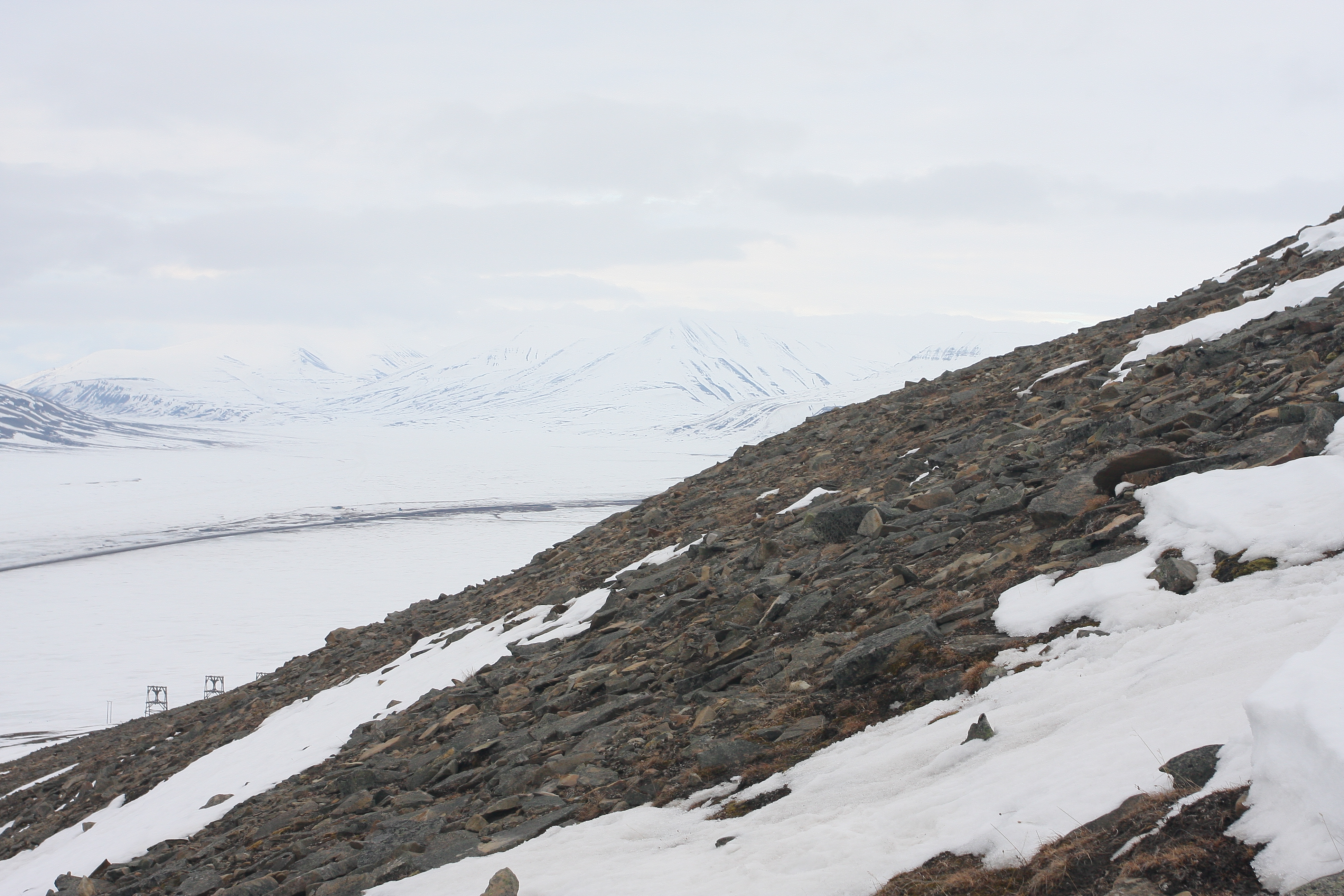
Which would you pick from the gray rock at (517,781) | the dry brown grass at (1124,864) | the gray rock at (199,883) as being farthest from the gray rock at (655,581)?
the dry brown grass at (1124,864)

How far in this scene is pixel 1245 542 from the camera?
6648 mm

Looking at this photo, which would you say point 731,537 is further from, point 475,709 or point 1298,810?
point 1298,810

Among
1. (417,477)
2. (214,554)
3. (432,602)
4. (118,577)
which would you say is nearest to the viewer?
(432,602)

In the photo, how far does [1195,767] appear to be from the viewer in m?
4.08

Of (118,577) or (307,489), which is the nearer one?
(118,577)

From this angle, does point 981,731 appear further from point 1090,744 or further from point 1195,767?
point 1195,767

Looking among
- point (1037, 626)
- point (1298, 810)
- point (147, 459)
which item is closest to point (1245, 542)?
point (1037, 626)

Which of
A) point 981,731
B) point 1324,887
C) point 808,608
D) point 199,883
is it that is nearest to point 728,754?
point 981,731

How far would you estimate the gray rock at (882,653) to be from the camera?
746cm

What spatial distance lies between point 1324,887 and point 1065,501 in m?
6.52

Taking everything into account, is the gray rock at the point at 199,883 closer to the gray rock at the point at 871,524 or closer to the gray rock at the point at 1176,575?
the gray rock at the point at 871,524

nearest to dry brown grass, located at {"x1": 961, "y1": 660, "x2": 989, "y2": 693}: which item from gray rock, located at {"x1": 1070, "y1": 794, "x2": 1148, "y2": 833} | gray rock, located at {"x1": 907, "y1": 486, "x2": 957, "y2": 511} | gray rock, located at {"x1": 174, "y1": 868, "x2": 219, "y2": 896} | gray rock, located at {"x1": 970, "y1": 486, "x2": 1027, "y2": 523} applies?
gray rock, located at {"x1": 1070, "y1": 794, "x2": 1148, "y2": 833}

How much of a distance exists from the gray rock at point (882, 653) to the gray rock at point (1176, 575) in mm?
1793

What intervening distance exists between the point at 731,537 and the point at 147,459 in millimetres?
215021
